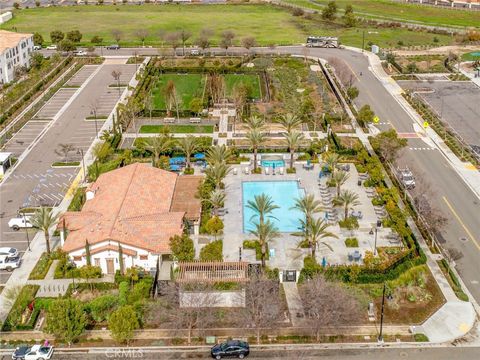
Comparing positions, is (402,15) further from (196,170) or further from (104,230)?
(104,230)

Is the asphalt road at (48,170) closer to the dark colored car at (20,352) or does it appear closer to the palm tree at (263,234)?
the dark colored car at (20,352)

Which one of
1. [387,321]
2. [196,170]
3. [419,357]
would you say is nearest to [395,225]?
[387,321]

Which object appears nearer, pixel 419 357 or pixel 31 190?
pixel 419 357

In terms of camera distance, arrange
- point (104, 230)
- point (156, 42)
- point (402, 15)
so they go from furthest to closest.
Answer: point (402, 15) < point (156, 42) < point (104, 230)

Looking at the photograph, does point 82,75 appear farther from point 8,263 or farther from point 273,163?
point 8,263

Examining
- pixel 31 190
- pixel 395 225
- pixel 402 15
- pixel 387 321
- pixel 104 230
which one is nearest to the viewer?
pixel 387 321

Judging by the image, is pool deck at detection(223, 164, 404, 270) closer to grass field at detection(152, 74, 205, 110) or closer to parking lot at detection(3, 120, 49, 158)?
parking lot at detection(3, 120, 49, 158)
